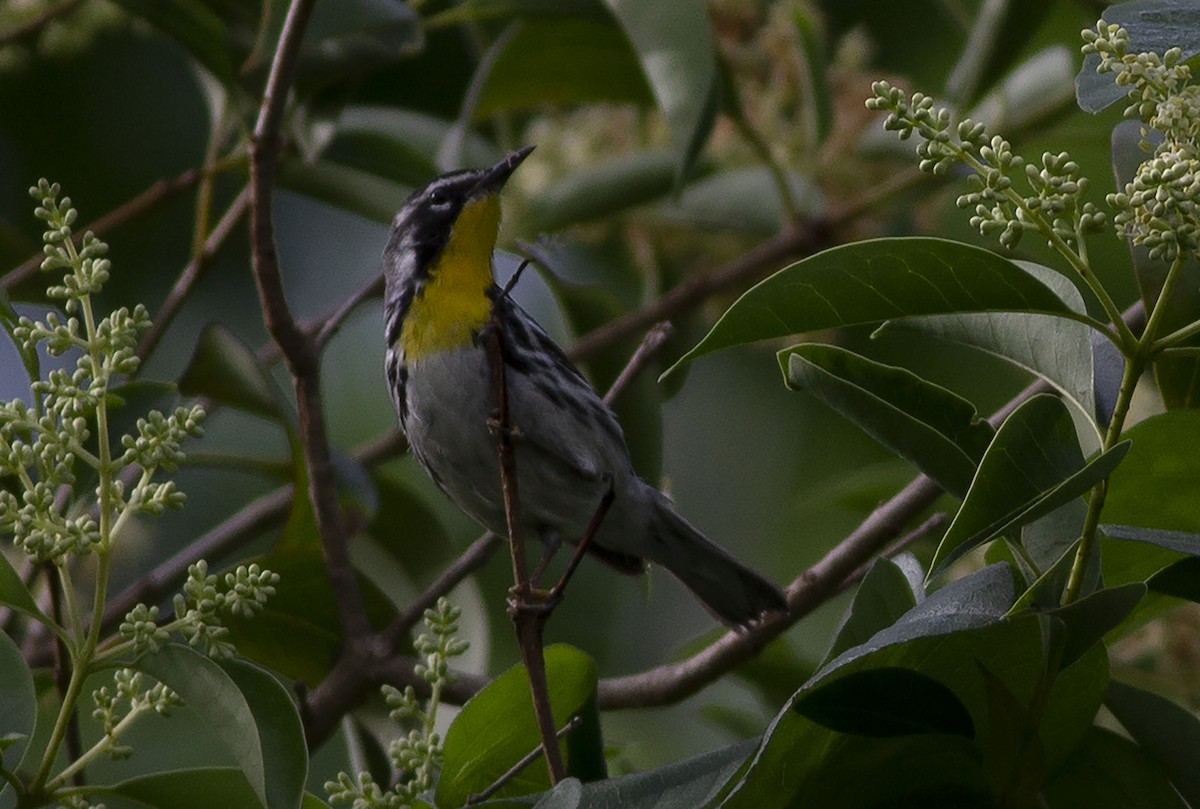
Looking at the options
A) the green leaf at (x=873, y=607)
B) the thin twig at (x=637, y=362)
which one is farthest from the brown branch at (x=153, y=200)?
the green leaf at (x=873, y=607)

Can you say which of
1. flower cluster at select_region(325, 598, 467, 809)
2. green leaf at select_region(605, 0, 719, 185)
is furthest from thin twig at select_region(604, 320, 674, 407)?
flower cluster at select_region(325, 598, 467, 809)

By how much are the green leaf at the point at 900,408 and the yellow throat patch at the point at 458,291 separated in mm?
1580

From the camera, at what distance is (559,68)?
3779 millimetres

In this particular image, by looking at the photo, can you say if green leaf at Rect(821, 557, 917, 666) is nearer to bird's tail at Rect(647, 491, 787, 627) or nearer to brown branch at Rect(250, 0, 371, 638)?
brown branch at Rect(250, 0, 371, 638)

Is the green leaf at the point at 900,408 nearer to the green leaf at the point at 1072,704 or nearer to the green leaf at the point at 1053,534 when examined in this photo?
the green leaf at the point at 1053,534

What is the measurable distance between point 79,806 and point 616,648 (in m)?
2.78

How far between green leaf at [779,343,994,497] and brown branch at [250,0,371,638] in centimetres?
137

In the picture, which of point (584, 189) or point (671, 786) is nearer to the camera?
point (671, 786)

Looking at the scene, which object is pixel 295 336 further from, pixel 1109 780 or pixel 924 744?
pixel 1109 780

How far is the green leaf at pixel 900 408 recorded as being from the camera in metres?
1.81

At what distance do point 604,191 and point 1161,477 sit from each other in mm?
2315

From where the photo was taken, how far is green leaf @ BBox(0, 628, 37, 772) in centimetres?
176

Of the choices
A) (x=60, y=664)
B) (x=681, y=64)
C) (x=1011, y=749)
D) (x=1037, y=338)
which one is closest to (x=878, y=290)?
(x=1037, y=338)

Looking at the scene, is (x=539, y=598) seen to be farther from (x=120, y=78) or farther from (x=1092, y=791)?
(x=120, y=78)
